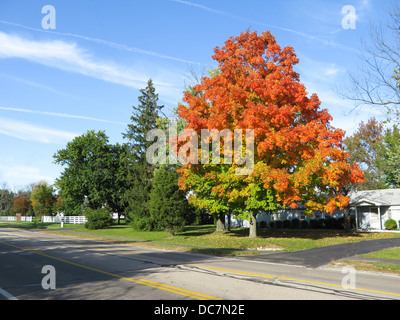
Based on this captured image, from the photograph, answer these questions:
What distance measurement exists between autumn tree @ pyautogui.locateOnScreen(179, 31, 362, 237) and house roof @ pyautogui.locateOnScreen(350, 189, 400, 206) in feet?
54.1

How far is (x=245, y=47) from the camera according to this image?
24.3 meters

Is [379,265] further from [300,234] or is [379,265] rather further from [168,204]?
[168,204]

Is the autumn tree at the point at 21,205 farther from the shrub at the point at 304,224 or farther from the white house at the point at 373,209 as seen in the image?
the shrub at the point at 304,224

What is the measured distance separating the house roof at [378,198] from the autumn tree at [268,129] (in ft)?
54.1

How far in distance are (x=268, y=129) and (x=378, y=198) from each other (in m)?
24.8

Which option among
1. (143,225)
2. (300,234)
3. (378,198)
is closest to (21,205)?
(143,225)

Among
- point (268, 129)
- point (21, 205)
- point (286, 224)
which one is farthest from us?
point (21, 205)

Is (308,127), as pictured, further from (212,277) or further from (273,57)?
(212,277)

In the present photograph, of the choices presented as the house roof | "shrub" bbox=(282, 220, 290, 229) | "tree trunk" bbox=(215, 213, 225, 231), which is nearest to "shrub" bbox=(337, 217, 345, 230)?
the house roof

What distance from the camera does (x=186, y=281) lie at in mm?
10805

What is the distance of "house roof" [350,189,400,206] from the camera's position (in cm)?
3736

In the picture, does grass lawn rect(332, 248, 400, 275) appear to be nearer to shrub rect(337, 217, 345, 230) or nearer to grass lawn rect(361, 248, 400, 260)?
grass lawn rect(361, 248, 400, 260)
